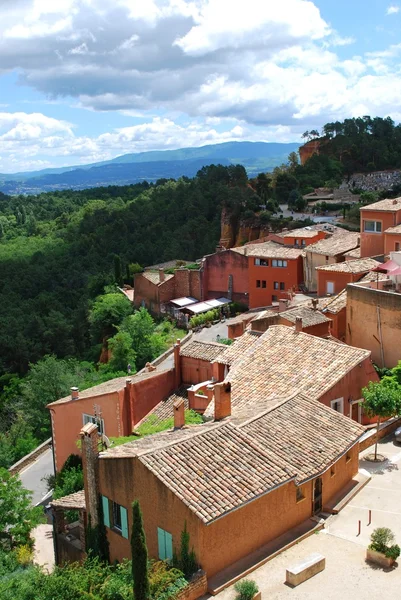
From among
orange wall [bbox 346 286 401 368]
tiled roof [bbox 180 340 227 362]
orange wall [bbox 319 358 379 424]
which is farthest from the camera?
tiled roof [bbox 180 340 227 362]

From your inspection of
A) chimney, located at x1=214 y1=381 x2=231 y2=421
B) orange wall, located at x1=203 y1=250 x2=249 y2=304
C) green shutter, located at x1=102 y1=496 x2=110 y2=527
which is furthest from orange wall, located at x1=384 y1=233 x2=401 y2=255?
green shutter, located at x1=102 y1=496 x2=110 y2=527

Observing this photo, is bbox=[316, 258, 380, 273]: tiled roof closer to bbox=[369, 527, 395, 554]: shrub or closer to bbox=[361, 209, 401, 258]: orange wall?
bbox=[361, 209, 401, 258]: orange wall

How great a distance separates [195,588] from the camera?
515 inches

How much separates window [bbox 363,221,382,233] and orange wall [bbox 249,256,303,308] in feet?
25.0

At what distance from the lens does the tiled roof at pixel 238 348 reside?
80.7ft

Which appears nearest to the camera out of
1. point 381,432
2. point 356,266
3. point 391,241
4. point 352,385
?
point 381,432

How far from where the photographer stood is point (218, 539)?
538 inches

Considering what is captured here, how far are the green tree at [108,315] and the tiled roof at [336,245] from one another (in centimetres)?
1742

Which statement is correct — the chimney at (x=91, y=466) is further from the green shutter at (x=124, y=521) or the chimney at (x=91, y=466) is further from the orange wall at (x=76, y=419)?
the orange wall at (x=76, y=419)

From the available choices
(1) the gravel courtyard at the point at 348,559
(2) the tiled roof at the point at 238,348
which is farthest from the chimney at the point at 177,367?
(1) the gravel courtyard at the point at 348,559

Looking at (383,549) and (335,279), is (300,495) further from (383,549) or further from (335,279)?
(335,279)

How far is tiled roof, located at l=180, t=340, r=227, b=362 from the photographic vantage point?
86.1ft

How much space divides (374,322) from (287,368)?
5.86 meters

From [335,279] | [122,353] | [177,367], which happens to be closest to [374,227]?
[335,279]
